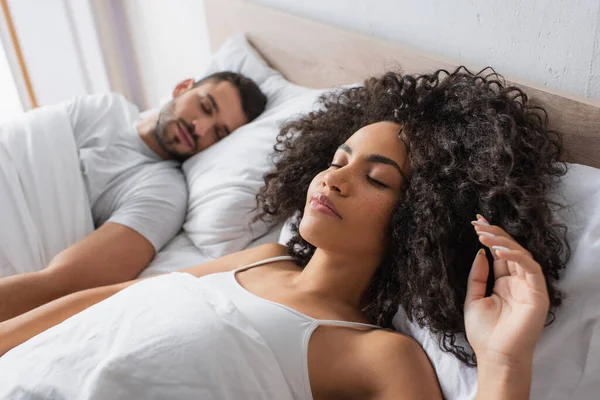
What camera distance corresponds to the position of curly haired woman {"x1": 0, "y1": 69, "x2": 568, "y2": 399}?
2.93ft

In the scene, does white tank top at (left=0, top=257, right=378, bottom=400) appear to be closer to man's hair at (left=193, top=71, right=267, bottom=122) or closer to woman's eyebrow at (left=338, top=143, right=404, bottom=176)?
woman's eyebrow at (left=338, top=143, right=404, bottom=176)

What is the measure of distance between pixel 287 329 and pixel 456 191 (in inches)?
14.5

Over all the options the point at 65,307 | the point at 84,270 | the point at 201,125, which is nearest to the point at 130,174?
the point at 201,125

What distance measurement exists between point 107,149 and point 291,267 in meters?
0.84

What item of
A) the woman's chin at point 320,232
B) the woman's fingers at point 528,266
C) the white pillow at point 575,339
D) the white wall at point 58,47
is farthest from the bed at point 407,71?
the white wall at point 58,47

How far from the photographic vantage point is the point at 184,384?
2.94ft

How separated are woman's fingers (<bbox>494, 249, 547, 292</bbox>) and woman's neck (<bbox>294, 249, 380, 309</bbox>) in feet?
0.93

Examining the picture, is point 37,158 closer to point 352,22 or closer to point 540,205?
point 352,22

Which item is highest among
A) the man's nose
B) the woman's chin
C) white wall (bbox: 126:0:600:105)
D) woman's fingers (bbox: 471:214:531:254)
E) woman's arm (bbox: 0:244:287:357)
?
white wall (bbox: 126:0:600:105)

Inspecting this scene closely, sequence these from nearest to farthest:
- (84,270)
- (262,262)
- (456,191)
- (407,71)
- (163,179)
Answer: (456,191)
(262,262)
(407,71)
(84,270)
(163,179)

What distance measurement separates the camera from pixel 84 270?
1.44m

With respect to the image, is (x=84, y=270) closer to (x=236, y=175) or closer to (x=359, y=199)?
(x=236, y=175)

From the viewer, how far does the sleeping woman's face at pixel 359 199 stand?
100 centimetres

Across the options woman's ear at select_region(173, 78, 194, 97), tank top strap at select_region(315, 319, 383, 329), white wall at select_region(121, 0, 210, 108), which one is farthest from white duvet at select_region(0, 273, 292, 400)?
white wall at select_region(121, 0, 210, 108)
